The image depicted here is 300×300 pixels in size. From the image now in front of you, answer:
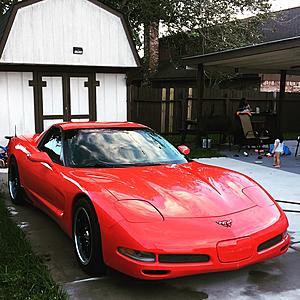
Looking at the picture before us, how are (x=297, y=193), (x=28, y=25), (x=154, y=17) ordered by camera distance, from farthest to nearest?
(x=154, y=17) → (x=28, y=25) → (x=297, y=193)

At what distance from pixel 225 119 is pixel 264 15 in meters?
8.62

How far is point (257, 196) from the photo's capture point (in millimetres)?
3801

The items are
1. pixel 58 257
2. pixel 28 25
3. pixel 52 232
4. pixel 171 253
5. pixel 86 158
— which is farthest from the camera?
pixel 28 25

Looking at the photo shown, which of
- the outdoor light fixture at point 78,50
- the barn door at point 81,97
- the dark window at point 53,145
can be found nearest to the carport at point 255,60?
the barn door at point 81,97

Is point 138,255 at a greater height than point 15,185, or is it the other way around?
point 138,255

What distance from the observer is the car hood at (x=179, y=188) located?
339 centimetres

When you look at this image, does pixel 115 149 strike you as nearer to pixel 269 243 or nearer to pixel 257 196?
pixel 257 196

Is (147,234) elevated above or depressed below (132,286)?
above

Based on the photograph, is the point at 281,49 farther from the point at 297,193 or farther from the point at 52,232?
the point at 52,232

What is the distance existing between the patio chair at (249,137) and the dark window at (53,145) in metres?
6.87

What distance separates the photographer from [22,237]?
443cm

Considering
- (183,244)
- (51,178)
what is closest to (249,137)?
(51,178)

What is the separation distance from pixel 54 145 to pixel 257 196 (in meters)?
2.43

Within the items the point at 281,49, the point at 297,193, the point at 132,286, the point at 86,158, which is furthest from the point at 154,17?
the point at 132,286
